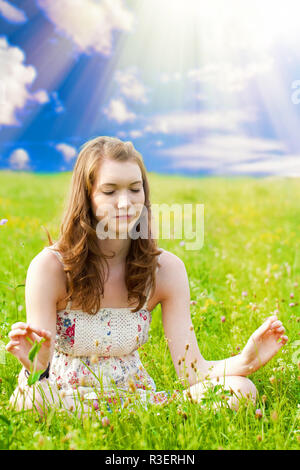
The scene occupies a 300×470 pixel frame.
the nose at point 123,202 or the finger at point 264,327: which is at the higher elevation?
the nose at point 123,202

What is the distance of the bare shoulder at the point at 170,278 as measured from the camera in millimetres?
2725

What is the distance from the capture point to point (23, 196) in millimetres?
9531

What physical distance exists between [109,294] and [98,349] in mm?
273

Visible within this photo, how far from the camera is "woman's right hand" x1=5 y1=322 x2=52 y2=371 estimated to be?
201 cm

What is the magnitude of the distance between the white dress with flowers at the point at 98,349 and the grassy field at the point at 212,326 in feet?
0.66

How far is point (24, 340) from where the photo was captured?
2098 millimetres

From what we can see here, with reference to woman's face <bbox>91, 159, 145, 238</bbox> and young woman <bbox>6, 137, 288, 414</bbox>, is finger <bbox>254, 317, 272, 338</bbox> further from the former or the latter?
woman's face <bbox>91, 159, 145, 238</bbox>

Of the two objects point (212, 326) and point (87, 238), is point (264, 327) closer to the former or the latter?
point (87, 238)

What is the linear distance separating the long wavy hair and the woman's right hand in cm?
36

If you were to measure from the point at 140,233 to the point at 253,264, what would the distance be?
107 inches

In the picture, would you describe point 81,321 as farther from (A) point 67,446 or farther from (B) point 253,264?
(B) point 253,264

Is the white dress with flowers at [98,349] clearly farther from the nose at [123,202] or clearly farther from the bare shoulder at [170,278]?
the nose at [123,202]

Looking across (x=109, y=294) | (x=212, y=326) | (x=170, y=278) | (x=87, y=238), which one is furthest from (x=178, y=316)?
(x=212, y=326)

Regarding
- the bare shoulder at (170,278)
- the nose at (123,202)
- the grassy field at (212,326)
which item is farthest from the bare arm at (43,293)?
the bare shoulder at (170,278)
